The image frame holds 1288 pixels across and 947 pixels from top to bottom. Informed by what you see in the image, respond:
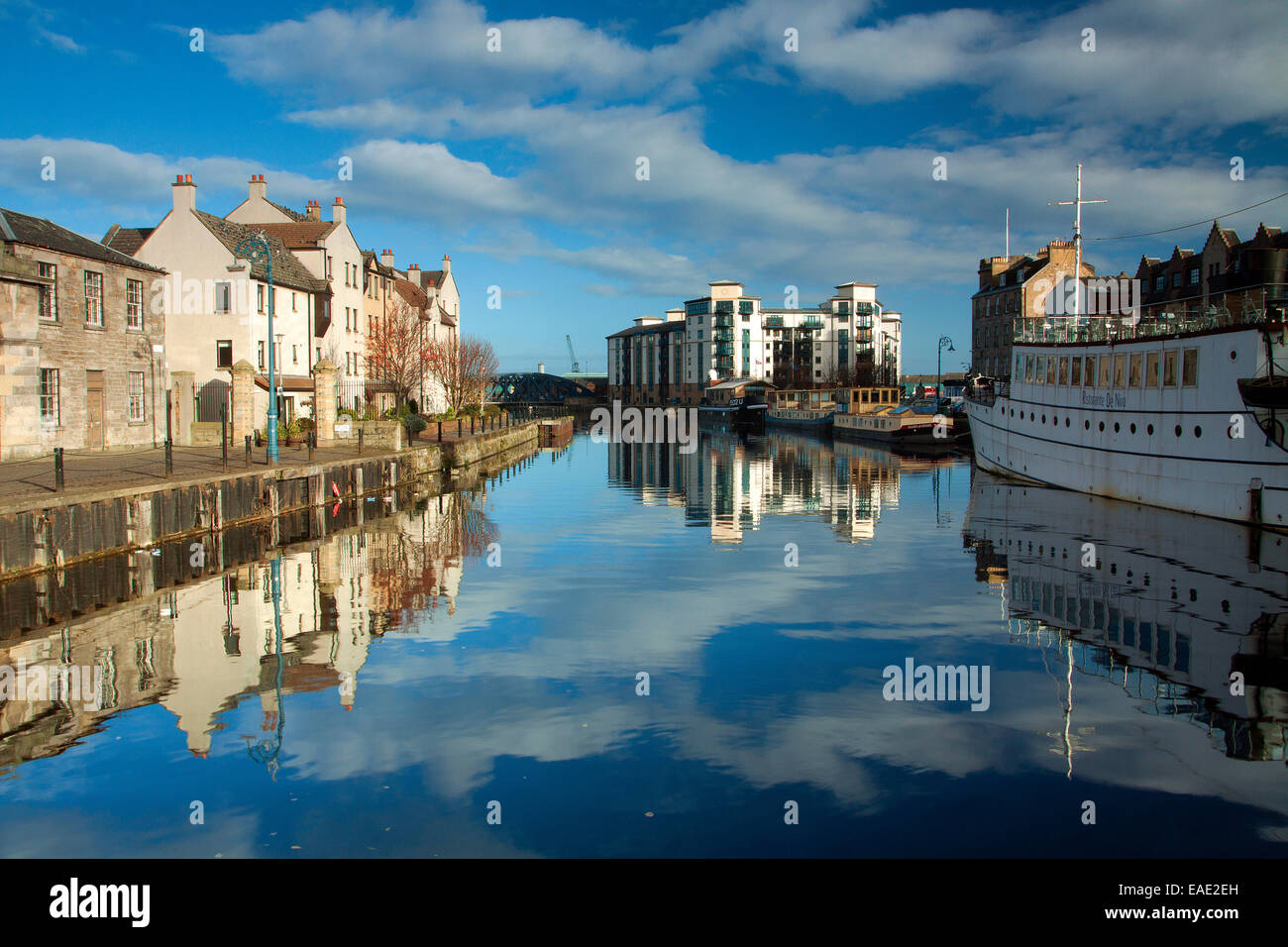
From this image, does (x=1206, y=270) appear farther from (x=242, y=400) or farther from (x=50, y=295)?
(x=50, y=295)

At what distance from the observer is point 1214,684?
1178 cm

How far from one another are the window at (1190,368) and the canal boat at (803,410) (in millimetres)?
56567

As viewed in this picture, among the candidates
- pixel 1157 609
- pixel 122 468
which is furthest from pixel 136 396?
pixel 1157 609

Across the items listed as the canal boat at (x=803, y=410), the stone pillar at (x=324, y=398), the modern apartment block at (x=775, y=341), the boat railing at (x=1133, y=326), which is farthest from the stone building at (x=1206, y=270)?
the modern apartment block at (x=775, y=341)

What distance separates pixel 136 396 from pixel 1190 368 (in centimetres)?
3340

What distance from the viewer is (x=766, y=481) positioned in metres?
42.3

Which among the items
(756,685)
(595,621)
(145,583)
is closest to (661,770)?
(756,685)

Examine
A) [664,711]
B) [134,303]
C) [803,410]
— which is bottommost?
[664,711]

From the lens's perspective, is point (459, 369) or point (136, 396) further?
point (459, 369)

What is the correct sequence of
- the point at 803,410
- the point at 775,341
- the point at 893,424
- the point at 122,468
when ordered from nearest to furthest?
1. the point at 122,468
2. the point at 893,424
3. the point at 803,410
4. the point at 775,341

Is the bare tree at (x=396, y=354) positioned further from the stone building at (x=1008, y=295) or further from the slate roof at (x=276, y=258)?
the stone building at (x=1008, y=295)

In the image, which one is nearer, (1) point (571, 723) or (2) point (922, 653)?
(1) point (571, 723)
